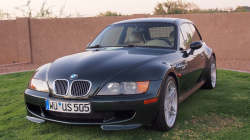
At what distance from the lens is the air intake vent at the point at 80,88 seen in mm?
3000

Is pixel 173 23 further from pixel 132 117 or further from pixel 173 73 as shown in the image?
pixel 132 117

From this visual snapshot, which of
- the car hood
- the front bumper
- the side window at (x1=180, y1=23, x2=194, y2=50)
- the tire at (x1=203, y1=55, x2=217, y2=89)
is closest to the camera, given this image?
the front bumper

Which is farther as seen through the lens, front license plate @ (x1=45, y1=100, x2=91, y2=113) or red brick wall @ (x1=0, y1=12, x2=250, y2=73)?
red brick wall @ (x1=0, y1=12, x2=250, y2=73)

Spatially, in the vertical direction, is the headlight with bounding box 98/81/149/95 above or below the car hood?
below

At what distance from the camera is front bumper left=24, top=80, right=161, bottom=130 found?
2.90 meters

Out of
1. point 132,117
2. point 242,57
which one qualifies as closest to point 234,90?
point 132,117

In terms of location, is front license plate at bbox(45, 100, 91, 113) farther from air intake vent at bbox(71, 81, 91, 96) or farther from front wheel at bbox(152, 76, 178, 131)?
front wheel at bbox(152, 76, 178, 131)

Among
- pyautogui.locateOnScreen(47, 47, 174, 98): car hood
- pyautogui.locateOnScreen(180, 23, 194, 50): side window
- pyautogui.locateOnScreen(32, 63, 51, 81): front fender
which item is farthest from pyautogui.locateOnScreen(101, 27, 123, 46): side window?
pyautogui.locateOnScreen(32, 63, 51, 81): front fender

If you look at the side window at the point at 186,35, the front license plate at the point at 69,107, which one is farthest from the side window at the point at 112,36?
the front license plate at the point at 69,107

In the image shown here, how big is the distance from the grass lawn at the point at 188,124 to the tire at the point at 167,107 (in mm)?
106

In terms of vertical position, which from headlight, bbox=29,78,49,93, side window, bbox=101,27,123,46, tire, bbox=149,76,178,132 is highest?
side window, bbox=101,27,123,46

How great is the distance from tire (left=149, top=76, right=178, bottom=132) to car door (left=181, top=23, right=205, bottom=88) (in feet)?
2.62

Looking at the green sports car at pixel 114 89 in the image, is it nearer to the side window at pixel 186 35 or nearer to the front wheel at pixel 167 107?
the front wheel at pixel 167 107

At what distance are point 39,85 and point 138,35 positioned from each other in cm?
181
